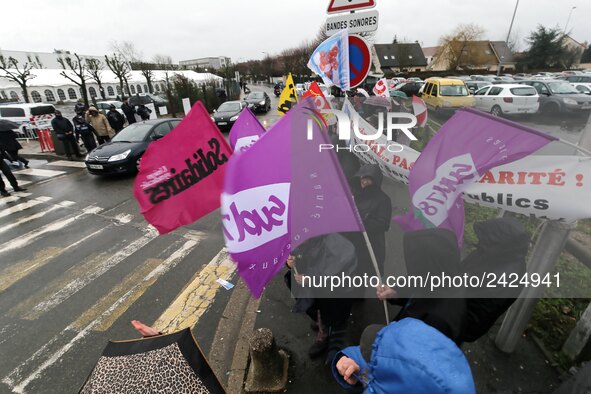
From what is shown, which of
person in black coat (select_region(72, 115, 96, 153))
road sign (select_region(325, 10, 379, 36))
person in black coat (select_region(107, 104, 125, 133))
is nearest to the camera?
road sign (select_region(325, 10, 379, 36))

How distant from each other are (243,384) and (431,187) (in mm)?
2554

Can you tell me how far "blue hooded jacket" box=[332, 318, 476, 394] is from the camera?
1.10 m

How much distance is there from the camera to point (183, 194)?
2857 mm

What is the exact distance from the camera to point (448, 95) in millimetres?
16969

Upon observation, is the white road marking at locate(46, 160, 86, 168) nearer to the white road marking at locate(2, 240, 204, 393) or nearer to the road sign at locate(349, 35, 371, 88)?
the white road marking at locate(2, 240, 204, 393)

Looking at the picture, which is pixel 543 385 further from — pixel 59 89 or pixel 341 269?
pixel 59 89

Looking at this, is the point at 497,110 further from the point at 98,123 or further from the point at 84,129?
the point at 84,129

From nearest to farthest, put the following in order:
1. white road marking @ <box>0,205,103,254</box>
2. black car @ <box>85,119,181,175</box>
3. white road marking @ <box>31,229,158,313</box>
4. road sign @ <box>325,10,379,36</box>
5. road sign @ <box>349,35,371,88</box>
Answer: road sign @ <box>325,10,379,36</box>, white road marking @ <box>31,229,158,313</box>, road sign @ <box>349,35,371,88</box>, white road marking @ <box>0,205,103,254</box>, black car @ <box>85,119,181,175</box>

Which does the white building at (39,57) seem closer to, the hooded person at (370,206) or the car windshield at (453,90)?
the car windshield at (453,90)

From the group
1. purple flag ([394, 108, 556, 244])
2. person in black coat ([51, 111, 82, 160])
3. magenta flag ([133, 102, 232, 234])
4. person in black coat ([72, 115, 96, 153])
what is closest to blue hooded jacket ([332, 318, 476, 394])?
purple flag ([394, 108, 556, 244])

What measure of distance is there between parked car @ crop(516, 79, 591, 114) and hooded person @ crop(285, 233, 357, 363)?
17.3 metres

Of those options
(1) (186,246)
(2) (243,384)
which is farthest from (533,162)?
(1) (186,246)

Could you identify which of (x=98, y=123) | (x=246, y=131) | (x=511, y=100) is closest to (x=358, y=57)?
(x=246, y=131)

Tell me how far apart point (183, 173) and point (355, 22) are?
3244 millimetres
